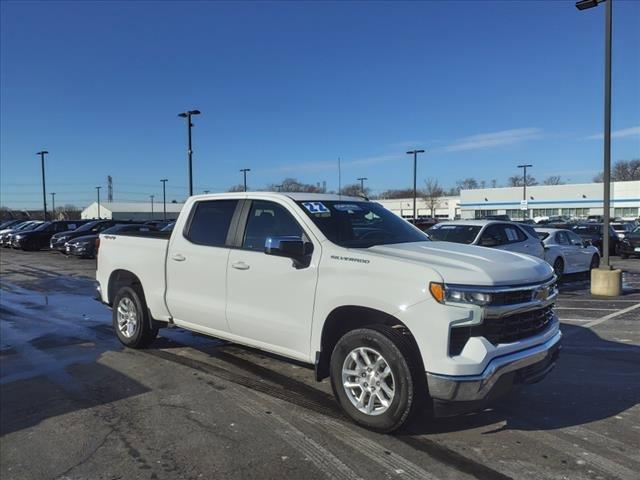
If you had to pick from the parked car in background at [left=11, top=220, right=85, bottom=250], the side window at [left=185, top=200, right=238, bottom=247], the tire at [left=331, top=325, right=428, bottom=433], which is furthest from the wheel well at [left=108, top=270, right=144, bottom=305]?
the parked car in background at [left=11, top=220, right=85, bottom=250]

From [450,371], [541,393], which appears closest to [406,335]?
[450,371]

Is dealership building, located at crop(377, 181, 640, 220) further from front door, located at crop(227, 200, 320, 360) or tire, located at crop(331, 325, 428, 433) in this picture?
tire, located at crop(331, 325, 428, 433)

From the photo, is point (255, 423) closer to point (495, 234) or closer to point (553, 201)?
point (495, 234)

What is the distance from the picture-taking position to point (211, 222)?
5.91 metres

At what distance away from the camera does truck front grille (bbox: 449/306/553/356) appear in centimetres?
381

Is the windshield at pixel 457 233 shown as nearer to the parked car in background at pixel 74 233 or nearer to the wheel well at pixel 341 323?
the wheel well at pixel 341 323

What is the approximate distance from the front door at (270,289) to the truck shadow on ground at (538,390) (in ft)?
1.80

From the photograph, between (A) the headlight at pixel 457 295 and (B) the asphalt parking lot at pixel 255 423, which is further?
(A) the headlight at pixel 457 295

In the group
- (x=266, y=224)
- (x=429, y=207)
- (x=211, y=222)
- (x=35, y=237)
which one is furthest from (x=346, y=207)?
(x=429, y=207)

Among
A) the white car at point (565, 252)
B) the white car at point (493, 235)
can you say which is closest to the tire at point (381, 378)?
the white car at point (493, 235)

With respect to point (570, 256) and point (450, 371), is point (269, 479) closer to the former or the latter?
point (450, 371)

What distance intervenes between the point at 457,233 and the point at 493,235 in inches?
35.5

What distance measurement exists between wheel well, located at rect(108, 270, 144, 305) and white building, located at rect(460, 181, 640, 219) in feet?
230

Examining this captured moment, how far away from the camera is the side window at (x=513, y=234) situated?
483 inches
